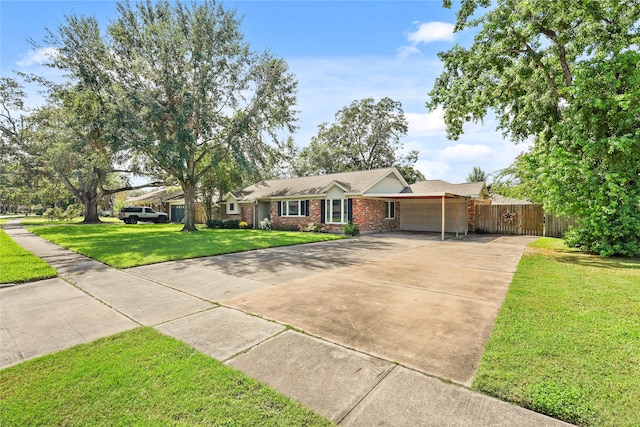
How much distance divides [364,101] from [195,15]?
65.6 feet

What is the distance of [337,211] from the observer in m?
18.7

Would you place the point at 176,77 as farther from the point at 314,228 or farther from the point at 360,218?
the point at 360,218

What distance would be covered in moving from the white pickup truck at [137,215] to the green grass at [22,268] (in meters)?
20.5

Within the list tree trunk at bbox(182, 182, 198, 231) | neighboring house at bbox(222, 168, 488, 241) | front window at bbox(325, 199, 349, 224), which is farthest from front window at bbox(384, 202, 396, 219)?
tree trunk at bbox(182, 182, 198, 231)

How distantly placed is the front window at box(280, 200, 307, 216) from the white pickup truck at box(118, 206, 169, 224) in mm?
16131

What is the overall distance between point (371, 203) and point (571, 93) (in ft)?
35.6

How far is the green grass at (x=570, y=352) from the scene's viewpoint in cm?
238

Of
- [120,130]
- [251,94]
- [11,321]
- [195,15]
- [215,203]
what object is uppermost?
[195,15]

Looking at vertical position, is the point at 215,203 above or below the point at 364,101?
below

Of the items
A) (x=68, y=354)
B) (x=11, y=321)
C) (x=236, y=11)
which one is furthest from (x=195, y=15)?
(x=68, y=354)

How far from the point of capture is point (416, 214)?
20.8 metres

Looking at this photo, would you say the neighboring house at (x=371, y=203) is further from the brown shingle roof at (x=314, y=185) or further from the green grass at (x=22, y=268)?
the green grass at (x=22, y=268)

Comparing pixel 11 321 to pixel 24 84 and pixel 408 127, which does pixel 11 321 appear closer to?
pixel 24 84

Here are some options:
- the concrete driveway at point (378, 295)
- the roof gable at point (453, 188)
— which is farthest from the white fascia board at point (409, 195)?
the concrete driveway at point (378, 295)
